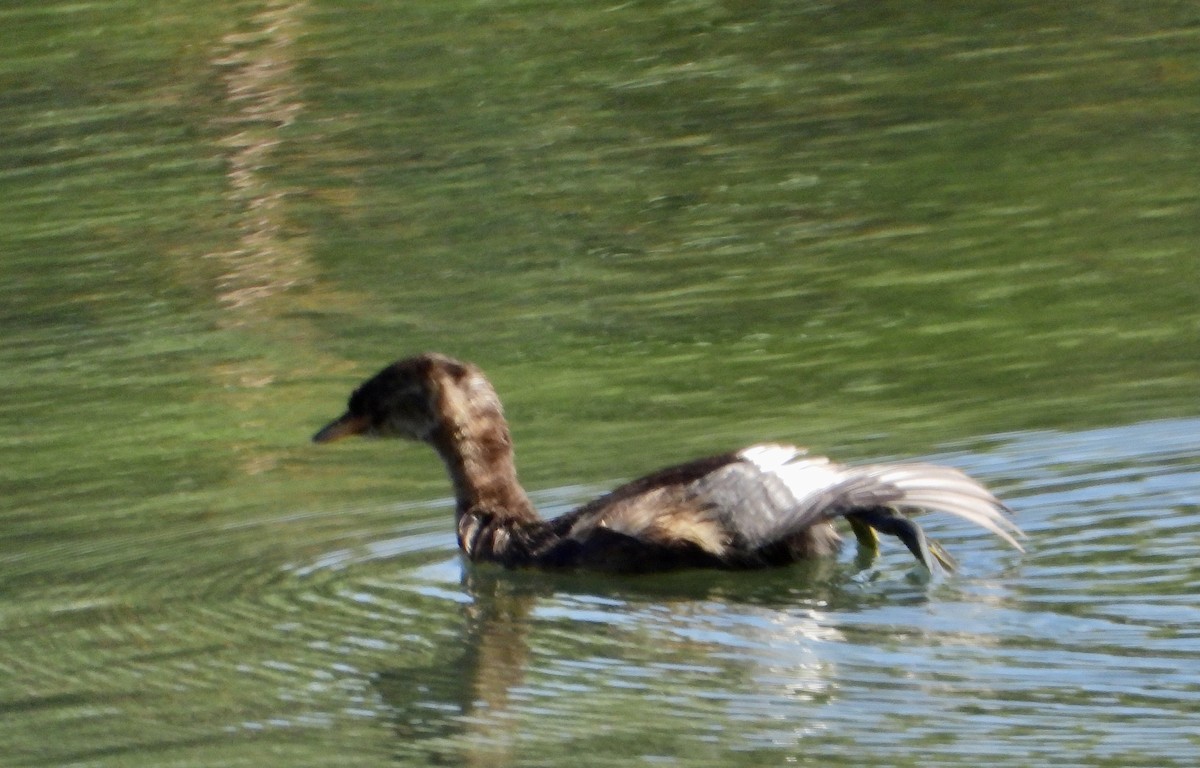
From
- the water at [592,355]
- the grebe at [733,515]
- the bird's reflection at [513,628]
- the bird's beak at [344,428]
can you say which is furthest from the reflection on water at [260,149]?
the bird's reflection at [513,628]

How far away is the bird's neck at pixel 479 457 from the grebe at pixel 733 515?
0.01m

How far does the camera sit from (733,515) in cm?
784

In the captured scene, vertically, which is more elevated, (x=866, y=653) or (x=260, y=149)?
(x=260, y=149)

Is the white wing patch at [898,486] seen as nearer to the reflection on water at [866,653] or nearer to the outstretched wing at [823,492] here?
the outstretched wing at [823,492]

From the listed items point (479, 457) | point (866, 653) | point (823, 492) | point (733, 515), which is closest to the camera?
point (866, 653)

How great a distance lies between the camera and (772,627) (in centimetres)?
711

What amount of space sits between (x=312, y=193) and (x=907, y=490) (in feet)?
28.8

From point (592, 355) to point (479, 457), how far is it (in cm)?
254

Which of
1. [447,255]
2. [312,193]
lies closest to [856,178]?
[447,255]

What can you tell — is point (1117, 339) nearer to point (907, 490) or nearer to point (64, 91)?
point (907, 490)

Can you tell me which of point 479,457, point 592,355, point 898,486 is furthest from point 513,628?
point 592,355

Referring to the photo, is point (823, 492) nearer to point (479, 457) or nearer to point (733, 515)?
point (733, 515)

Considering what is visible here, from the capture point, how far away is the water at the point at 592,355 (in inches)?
261

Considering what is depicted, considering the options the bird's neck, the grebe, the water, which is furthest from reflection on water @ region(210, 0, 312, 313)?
the grebe
